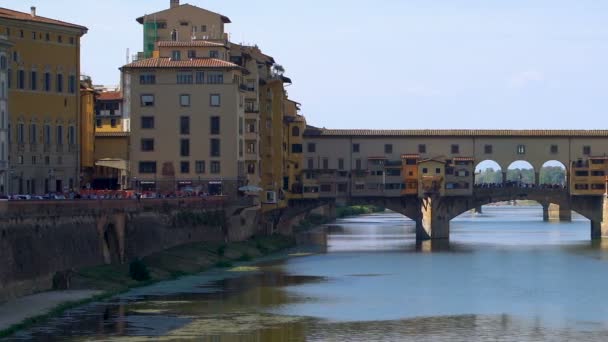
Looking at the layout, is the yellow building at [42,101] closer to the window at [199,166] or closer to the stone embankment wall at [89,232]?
the stone embankment wall at [89,232]

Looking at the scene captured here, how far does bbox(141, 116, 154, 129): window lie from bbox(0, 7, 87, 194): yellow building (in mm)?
8790

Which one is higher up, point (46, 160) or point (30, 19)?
point (30, 19)

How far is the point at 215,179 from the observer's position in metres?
123

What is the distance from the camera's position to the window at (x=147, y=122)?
12212cm

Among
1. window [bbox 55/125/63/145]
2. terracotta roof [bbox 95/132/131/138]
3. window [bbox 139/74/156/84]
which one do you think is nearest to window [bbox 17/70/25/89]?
window [bbox 55/125/63/145]

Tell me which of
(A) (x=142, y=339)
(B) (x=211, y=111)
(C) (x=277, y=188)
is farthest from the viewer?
(C) (x=277, y=188)

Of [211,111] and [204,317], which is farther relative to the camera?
[211,111]

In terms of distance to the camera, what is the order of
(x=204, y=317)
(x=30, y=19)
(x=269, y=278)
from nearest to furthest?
1. (x=204, y=317)
2. (x=269, y=278)
3. (x=30, y=19)

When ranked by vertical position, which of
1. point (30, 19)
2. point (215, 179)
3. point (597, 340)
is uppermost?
point (30, 19)

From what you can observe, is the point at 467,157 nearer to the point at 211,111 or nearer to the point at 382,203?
the point at 382,203

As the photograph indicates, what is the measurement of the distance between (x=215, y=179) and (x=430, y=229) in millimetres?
26386

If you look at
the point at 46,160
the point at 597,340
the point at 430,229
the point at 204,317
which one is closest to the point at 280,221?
the point at 430,229

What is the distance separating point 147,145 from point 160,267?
3087cm

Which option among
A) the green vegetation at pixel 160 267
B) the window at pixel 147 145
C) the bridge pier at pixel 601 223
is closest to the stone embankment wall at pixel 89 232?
the green vegetation at pixel 160 267
